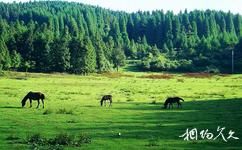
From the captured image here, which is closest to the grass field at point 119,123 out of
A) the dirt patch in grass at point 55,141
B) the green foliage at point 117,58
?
the dirt patch in grass at point 55,141

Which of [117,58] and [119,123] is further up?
[117,58]

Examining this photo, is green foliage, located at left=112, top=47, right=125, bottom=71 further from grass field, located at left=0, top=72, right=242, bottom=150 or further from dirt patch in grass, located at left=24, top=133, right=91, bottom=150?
dirt patch in grass, located at left=24, top=133, right=91, bottom=150

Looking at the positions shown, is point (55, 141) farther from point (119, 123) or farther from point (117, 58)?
point (117, 58)

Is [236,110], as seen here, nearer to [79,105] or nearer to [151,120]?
[151,120]

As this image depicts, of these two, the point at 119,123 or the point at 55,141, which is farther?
the point at 119,123

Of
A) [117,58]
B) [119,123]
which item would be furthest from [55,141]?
[117,58]

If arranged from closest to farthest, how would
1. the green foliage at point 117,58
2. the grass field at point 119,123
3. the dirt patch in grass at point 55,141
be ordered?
the dirt patch in grass at point 55,141 → the grass field at point 119,123 → the green foliage at point 117,58

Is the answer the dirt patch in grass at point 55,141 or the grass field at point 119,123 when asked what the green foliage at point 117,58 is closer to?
the grass field at point 119,123

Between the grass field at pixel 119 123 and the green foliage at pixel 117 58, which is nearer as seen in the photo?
the grass field at pixel 119 123

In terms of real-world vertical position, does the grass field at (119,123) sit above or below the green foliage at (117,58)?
below

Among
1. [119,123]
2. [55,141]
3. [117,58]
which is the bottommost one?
[55,141]

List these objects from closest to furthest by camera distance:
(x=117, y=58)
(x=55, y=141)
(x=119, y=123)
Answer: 1. (x=55, y=141)
2. (x=119, y=123)
3. (x=117, y=58)

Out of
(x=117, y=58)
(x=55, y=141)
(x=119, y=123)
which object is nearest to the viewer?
(x=55, y=141)

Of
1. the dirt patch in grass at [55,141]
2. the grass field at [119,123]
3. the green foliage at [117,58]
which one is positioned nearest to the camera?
the dirt patch in grass at [55,141]
